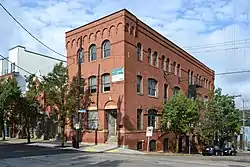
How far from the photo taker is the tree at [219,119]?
40.9m

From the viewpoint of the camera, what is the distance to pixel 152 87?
39.7 m

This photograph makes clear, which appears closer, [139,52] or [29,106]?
[139,52]

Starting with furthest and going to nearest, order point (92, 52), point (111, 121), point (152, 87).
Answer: point (152, 87) < point (92, 52) < point (111, 121)

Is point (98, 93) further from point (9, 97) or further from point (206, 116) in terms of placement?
point (206, 116)

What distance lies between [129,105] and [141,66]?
194 inches

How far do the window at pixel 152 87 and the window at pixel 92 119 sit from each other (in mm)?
6516

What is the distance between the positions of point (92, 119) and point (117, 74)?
19.1 ft

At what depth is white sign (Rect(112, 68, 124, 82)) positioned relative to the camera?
111 feet

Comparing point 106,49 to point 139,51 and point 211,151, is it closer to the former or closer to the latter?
point 139,51

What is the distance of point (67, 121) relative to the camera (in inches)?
1454

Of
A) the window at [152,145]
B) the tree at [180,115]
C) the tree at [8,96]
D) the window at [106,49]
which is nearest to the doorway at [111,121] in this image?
the window at [152,145]

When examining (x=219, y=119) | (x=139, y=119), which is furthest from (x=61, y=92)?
(x=219, y=119)

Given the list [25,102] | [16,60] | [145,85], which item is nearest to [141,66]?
[145,85]

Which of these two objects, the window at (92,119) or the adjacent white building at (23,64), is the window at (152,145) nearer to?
the window at (92,119)
